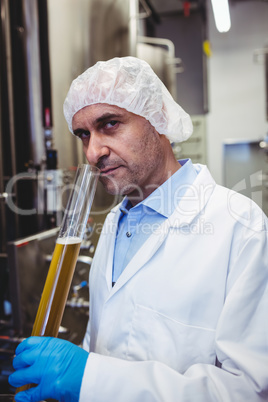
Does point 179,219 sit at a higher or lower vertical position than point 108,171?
lower

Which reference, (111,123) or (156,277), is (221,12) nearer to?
(111,123)

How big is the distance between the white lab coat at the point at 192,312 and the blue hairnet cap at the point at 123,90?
25 cm

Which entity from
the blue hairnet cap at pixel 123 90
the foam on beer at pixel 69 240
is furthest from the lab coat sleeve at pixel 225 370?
the blue hairnet cap at pixel 123 90

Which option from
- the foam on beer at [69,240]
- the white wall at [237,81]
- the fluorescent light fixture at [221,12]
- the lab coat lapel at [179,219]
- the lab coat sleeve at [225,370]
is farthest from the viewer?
the white wall at [237,81]

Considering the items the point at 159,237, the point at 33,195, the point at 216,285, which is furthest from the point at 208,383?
the point at 33,195

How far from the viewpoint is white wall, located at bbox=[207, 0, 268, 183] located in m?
3.66

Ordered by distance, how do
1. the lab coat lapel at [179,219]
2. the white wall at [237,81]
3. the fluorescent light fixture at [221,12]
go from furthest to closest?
the white wall at [237,81], the fluorescent light fixture at [221,12], the lab coat lapel at [179,219]

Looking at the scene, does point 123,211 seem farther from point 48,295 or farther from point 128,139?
point 48,295

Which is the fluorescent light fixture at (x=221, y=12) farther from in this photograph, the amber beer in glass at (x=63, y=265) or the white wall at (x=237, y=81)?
the white wall at (x=237, y=81)

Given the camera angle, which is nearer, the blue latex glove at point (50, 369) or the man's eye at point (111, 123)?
the blue latex glove at point (50, 369)

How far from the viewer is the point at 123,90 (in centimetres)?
86

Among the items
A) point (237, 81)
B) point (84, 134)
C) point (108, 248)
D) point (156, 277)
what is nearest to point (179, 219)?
point (156, 277)

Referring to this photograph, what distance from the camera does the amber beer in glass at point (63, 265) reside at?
68 cm

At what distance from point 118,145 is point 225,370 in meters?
0.61
